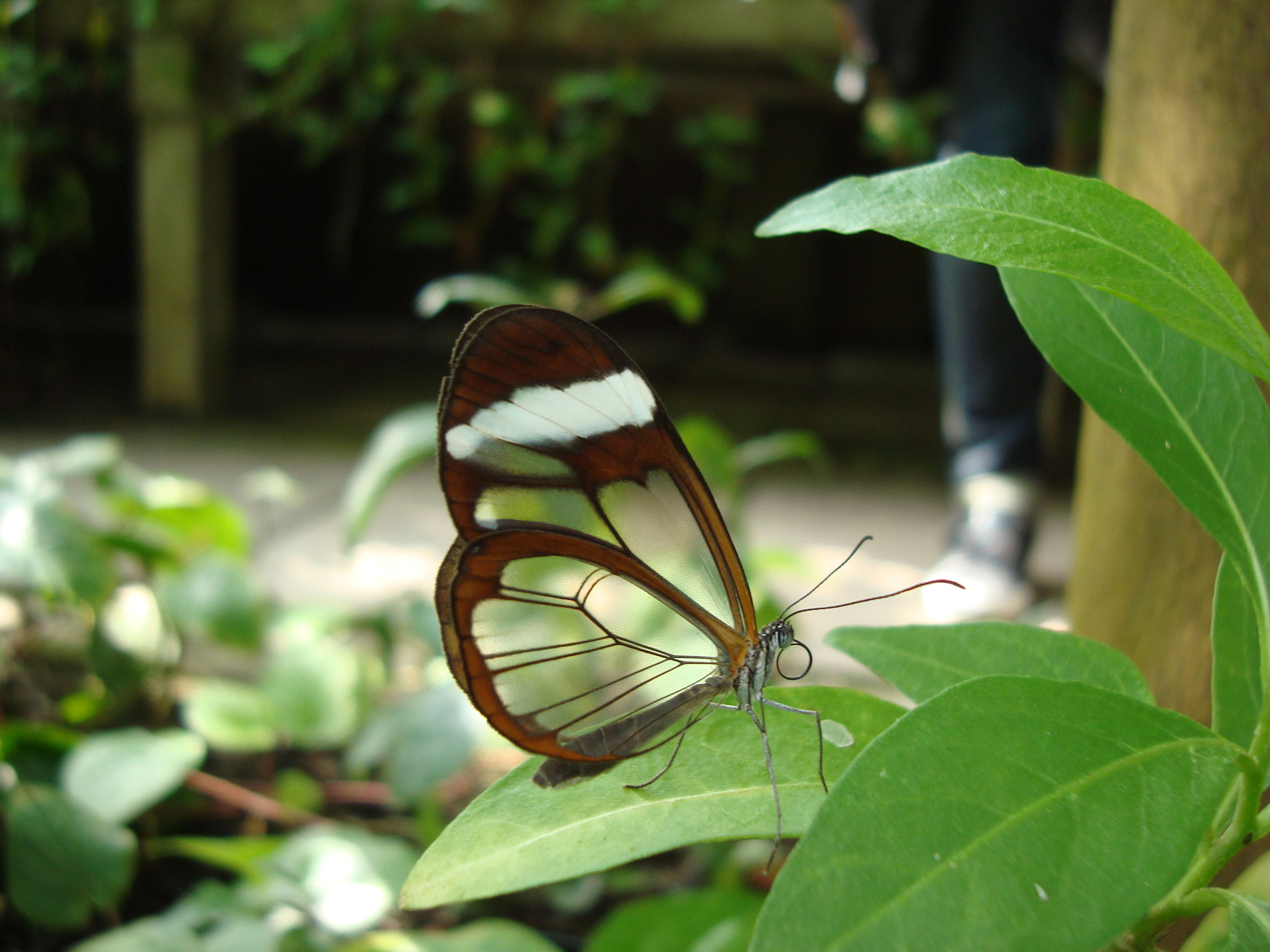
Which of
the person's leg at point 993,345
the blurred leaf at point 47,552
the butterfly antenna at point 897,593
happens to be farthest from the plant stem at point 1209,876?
the person's leg at point 993,345

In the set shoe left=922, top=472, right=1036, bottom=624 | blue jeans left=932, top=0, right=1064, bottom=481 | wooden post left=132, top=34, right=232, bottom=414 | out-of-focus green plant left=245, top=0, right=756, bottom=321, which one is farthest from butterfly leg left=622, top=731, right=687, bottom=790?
wooden post left=132, top=34, right=232, bottom=414

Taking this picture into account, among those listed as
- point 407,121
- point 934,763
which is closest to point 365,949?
point 934,763

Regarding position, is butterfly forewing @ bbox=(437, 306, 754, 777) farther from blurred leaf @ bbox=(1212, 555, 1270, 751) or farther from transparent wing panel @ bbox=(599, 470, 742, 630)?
blurred leaf @ bbox=(1212, 555, 1270, 751)

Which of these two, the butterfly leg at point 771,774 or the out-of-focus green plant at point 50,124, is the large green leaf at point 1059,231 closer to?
the butterfly leg at point 771,774

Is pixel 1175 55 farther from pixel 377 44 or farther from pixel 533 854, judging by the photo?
pixel 377 44

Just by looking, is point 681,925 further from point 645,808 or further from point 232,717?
point 232,717

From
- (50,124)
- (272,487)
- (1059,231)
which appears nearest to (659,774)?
(1059,231)
